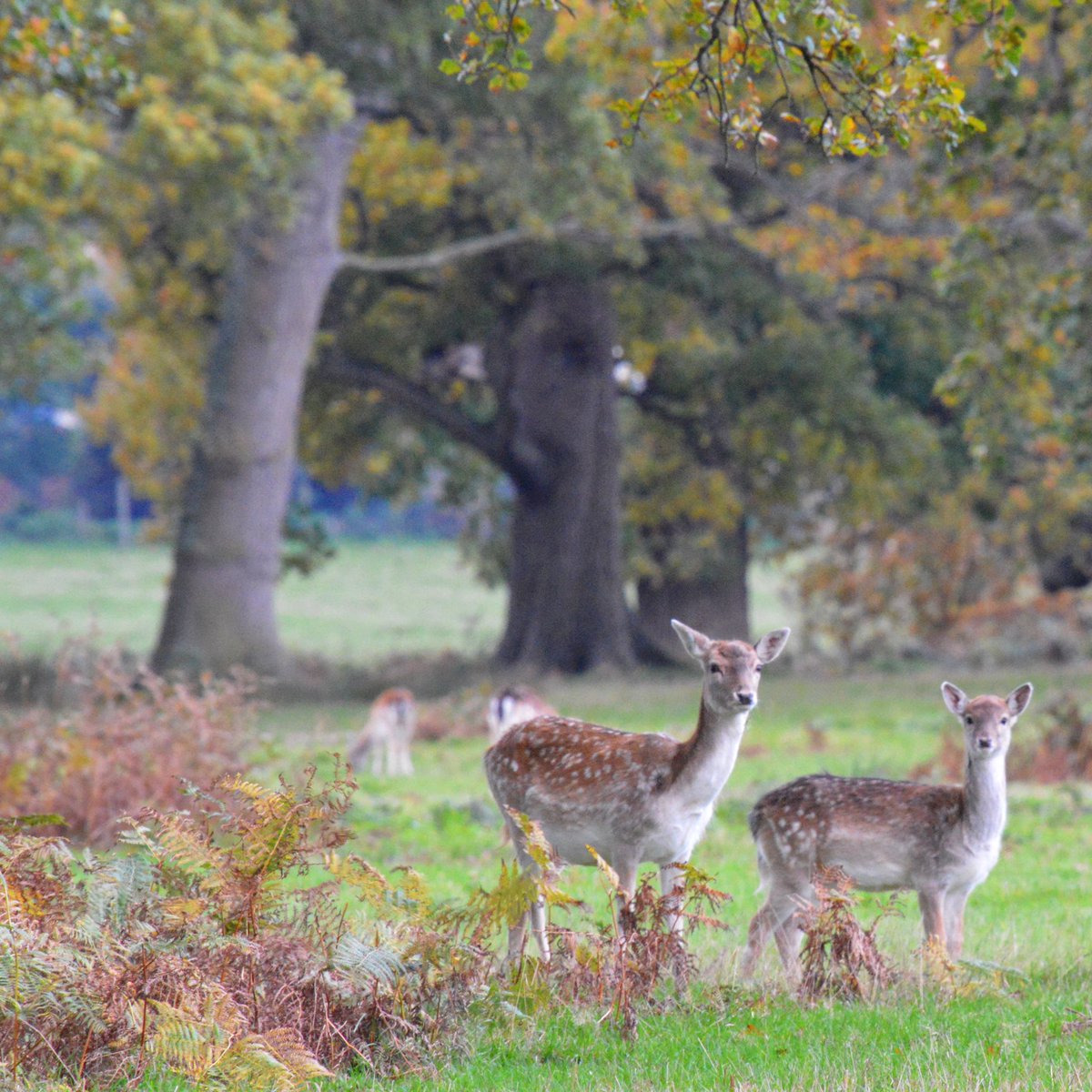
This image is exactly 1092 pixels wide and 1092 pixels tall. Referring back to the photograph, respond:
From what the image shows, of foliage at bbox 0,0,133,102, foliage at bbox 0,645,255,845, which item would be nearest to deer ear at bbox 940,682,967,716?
foliage at bbox 0,645,255,845

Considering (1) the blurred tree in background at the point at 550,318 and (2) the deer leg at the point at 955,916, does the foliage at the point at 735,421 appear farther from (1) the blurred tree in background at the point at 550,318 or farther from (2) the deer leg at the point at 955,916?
(2) the deer leg at the point at 955,916

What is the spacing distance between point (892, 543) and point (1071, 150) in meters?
21.5

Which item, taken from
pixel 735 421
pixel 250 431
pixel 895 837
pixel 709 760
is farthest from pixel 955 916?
pixel 735 421

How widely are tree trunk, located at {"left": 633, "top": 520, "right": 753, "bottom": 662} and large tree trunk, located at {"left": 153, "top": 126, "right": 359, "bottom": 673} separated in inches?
320

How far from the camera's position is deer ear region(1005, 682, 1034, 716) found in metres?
8.02

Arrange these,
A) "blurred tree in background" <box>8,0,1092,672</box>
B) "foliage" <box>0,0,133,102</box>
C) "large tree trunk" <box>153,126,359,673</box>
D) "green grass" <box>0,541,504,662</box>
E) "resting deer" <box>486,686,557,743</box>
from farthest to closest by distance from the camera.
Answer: "green grass" <box>0,541,504,662</box>, "large tree trunk" <box>153,126,359,673</box>, "blurred tree in background" <box>8,0,1092,672</box>, "resting deer" <box>486,686,557,743</box>, "foliage" <box>0,0,133,102</box>

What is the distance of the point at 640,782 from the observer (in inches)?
290

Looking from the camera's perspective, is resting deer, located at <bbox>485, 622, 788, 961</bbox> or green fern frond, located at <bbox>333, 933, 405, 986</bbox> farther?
resting deer, located at <bbox>485, 622, 788, 961</bbox>

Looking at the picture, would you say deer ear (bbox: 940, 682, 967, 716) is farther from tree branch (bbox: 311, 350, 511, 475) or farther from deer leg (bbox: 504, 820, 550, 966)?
tree branch (bbox: 311, 350, 511, 475)

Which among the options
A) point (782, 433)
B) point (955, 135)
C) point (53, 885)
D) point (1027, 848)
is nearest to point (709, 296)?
point (782, 433)

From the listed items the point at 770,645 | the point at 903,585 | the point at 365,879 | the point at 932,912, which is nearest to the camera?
the point at 365,879

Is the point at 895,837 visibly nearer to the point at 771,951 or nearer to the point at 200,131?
the point at 771,951

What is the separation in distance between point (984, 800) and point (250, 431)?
15828 mm

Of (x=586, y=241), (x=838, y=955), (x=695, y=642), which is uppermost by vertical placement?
(x=586, y=241)
